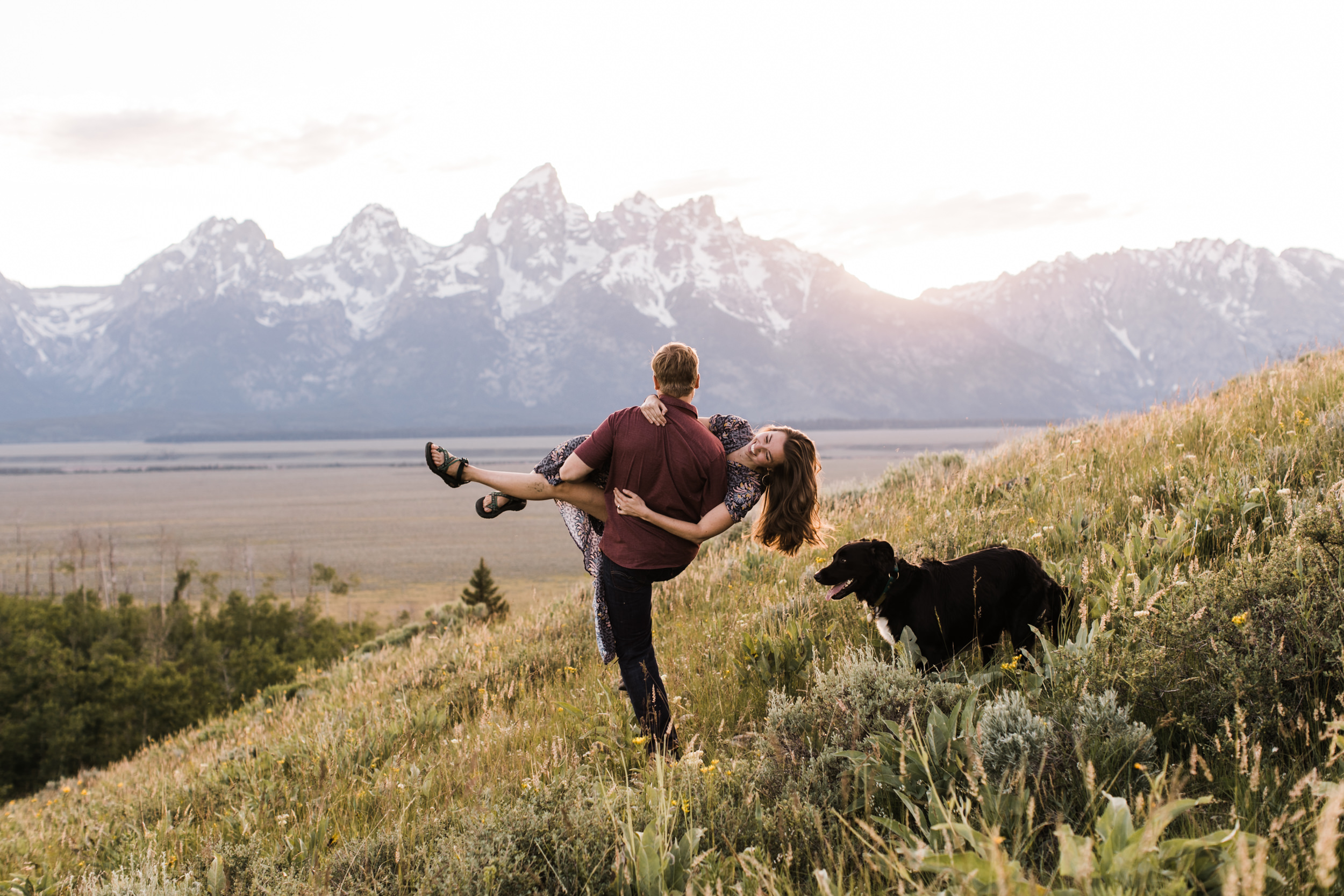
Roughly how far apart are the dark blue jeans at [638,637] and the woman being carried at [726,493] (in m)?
0.14

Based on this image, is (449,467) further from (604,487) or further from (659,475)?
(659,475)

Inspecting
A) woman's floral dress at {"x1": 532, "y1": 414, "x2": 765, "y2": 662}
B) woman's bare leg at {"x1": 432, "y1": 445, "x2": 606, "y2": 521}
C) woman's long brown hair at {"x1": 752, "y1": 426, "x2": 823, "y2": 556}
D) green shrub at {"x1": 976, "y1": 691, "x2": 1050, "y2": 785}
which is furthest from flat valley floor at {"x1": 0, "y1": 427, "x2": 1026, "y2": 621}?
green shrub at {"x1": 976, "y1": 691, "x2": 1050, "y2": 785}

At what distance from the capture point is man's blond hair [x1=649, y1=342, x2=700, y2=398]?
14.5 feet

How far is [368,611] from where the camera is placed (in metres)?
66.9

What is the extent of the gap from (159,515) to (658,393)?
166 meters

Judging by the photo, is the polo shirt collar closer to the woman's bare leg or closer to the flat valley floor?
the woman's bare leg

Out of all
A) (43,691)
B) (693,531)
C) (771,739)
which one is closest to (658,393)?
(693,531)

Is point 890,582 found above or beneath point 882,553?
beneath

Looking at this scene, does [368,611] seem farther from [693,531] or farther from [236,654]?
[693,531]

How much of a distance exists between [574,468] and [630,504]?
0.44m

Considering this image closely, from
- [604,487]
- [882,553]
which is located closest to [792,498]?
[882,553]

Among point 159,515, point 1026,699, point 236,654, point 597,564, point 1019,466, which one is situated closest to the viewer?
Answer: point 1026,699

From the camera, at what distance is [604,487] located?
480 cm

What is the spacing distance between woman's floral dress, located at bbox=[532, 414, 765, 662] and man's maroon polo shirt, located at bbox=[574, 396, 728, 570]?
0.10 meters
